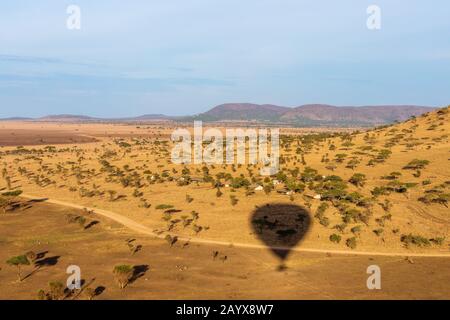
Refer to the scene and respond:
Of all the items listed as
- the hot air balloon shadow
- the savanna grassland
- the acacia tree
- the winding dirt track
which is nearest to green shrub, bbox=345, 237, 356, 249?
the savanna grassland

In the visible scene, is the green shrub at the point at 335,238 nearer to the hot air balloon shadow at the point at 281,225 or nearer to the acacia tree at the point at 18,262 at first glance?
the hot air balloon shadow at the point at 281,225

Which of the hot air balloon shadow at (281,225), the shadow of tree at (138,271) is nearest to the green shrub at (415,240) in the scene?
the hot air balloon shadow at (281,225)

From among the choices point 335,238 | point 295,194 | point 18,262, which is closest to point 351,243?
point 335,238

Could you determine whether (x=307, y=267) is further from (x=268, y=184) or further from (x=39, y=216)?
(x=39, y=216)

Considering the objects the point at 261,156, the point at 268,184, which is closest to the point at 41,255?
the point at 268,184

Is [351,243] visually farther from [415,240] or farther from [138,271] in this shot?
[138,271]

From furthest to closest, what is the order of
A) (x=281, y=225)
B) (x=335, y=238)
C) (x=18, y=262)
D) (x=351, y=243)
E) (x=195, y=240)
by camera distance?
(x=281, y=225) < (x=195, y=240) < (x=335, y=238) < (x=351, y=243) < (x=18, y=262)
